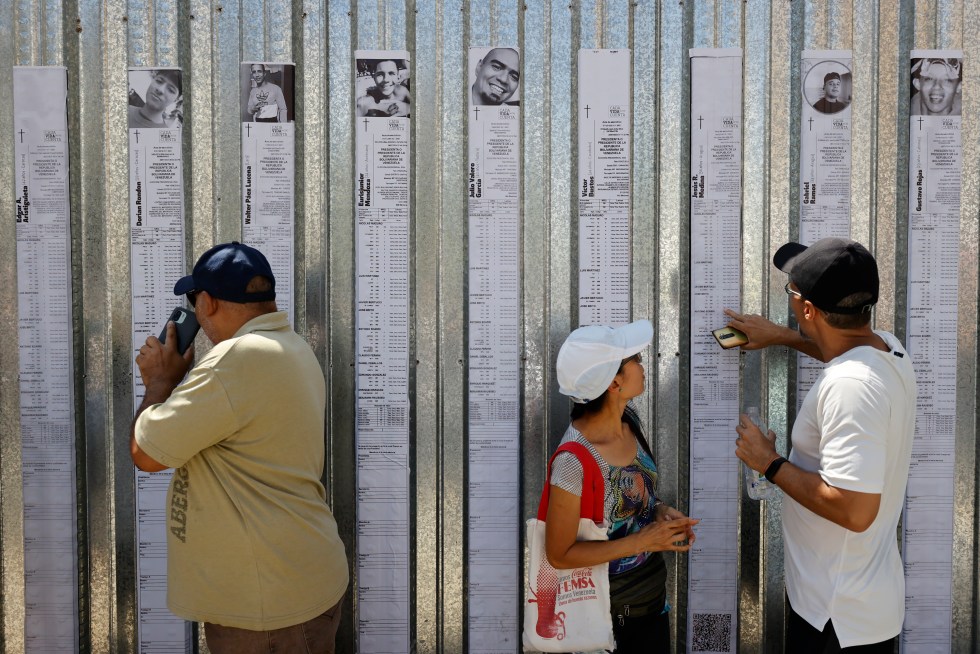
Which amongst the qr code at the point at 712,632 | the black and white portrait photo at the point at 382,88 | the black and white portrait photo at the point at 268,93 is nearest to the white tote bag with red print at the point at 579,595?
the qr code at the point at 712,632

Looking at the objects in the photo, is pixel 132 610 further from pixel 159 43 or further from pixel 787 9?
pixel 787 9

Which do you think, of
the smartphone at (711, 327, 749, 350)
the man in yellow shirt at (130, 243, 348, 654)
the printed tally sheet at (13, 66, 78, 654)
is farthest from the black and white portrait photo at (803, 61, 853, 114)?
the printed tally sheet at (13, 66, 78, 654)

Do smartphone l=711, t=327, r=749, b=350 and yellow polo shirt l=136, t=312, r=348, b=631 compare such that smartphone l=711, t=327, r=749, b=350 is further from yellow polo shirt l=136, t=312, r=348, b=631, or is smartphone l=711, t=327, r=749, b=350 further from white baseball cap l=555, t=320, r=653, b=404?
yellow polo shirt l=136, t=312, r=348, b=631

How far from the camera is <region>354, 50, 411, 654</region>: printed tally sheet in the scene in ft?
11.9

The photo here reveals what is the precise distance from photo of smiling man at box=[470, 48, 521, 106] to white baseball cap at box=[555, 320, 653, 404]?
1.37 meters

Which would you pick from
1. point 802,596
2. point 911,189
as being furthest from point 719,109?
point 802,596

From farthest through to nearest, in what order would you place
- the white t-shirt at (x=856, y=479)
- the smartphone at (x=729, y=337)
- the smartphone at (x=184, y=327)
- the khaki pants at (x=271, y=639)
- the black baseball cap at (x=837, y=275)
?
1. the smartphone at (x=729, y=337)
2. the smartphone at (x=184, y=327)
3. the khaki pants at (x=271, y=639)
4. the black baseball cap at (x=837, y=275)
5. the white t-shirt at (x=856, y=479)

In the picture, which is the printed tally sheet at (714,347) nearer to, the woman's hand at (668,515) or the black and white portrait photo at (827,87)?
the black and white portrait photo at (827,87)

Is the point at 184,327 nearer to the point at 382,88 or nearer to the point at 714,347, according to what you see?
the point at 382,88

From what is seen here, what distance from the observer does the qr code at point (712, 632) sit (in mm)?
3697

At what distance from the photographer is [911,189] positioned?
12.0ft

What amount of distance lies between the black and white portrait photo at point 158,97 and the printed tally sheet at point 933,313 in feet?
11.7

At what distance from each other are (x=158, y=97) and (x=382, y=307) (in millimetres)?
1478

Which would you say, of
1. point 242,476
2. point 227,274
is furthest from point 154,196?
point 242,476
